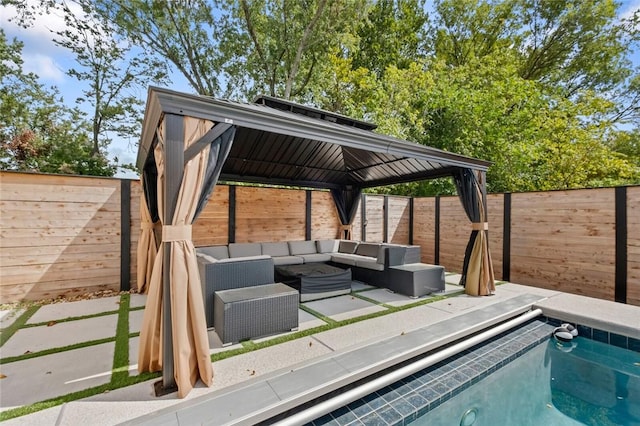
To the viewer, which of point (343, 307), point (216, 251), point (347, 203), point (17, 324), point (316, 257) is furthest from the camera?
point (347, 203)

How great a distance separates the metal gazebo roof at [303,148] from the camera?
8.75 feet

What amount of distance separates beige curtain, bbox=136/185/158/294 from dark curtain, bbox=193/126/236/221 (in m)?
2.99

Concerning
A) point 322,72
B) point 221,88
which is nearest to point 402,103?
point 322,72

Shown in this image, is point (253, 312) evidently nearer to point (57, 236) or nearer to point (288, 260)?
point (288, 260)

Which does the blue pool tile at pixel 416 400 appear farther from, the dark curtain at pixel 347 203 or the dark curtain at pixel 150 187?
the dark curtain at pixel 347 203

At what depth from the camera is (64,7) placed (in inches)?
356

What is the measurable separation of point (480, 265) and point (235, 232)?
5055mm

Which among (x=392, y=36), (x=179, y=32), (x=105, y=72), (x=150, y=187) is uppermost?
(x=392, y=36)

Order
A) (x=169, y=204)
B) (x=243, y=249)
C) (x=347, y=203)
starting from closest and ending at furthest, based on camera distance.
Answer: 1. (x=169, y=204)
2. (x=243, y=249)
3. (x=347, y=203)

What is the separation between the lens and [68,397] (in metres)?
2.27

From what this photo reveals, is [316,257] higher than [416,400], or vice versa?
[316,257]

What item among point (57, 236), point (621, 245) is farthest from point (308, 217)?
point (621, 245)

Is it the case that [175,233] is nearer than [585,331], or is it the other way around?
[175,233]

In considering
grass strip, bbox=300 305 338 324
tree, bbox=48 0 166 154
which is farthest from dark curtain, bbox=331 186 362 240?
tree, bbox=48 0 166 154
